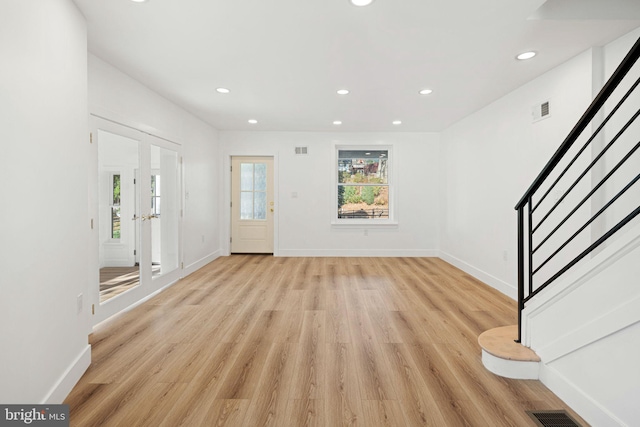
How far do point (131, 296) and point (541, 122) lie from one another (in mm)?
4895

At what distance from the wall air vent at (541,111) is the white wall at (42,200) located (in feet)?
14.0

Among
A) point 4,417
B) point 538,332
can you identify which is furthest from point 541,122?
point 4,417

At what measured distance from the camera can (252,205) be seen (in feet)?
22.0

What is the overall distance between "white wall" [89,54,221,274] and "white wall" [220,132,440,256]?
539mm

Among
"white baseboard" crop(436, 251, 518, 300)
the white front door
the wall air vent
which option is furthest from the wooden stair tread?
the white front door

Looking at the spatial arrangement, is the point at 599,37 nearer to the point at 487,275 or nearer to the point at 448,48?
the point at 448,48

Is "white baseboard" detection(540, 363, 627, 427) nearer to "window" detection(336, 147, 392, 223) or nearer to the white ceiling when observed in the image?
the white ceiling

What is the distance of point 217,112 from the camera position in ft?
16.6

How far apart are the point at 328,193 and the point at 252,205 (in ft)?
5.31

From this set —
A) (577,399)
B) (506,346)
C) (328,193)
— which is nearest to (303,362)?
(506,346)

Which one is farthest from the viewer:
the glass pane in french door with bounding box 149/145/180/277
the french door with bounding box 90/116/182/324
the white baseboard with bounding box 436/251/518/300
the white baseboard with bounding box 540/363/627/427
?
the glass pane in french door with bounding box 149/145/180/277

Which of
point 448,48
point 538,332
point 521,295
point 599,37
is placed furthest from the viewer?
point 448,48

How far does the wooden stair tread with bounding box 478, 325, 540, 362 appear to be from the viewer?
2.11m

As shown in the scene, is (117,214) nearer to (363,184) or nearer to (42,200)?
(42,200)
